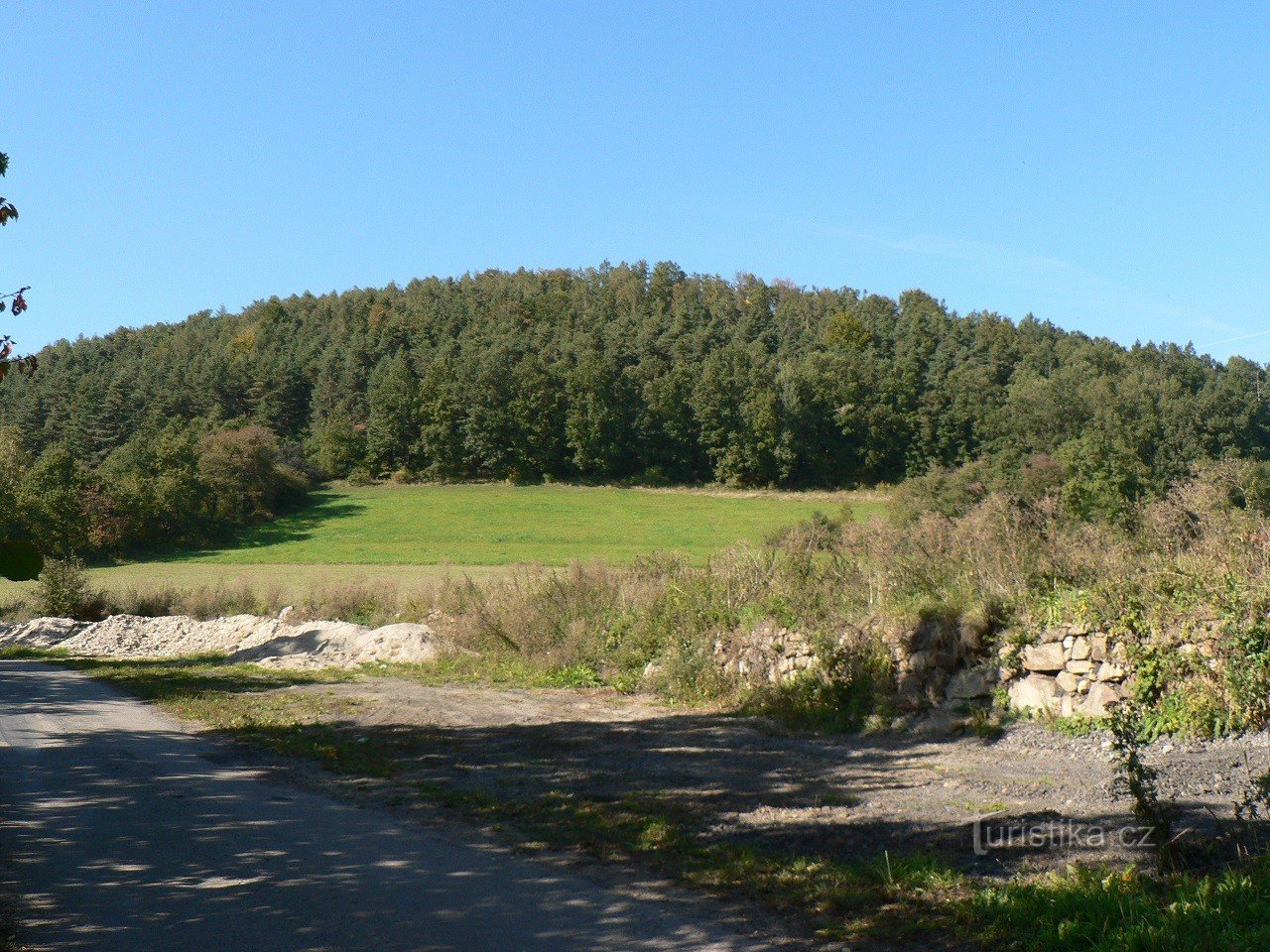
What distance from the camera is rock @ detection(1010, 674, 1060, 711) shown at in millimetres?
9508

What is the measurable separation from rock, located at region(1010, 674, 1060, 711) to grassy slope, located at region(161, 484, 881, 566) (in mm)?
30420

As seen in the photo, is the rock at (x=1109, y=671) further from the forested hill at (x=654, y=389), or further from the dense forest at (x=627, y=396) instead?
the forested hill at (x=654, y=389)

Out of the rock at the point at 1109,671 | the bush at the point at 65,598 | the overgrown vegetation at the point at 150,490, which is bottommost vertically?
the bush at the point at 65,598

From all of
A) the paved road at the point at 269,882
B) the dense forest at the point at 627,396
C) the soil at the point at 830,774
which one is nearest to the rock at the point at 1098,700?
the soil at the point at 830,774

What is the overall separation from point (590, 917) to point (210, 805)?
4.00 meters

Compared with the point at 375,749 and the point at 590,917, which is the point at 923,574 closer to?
the point at 375,749

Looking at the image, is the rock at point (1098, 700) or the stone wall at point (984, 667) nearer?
the rock at point (1098, 700)

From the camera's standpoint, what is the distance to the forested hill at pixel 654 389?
4959 centimetres

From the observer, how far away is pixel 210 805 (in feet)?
25.2

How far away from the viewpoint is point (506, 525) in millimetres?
55562

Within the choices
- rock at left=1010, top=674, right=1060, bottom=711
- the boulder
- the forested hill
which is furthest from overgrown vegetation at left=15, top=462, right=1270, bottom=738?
the forested hill

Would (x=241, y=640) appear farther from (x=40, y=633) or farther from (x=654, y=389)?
(x=654, y=389)

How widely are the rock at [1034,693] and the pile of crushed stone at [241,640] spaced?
38.0ft

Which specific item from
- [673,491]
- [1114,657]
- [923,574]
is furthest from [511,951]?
[673,491]
